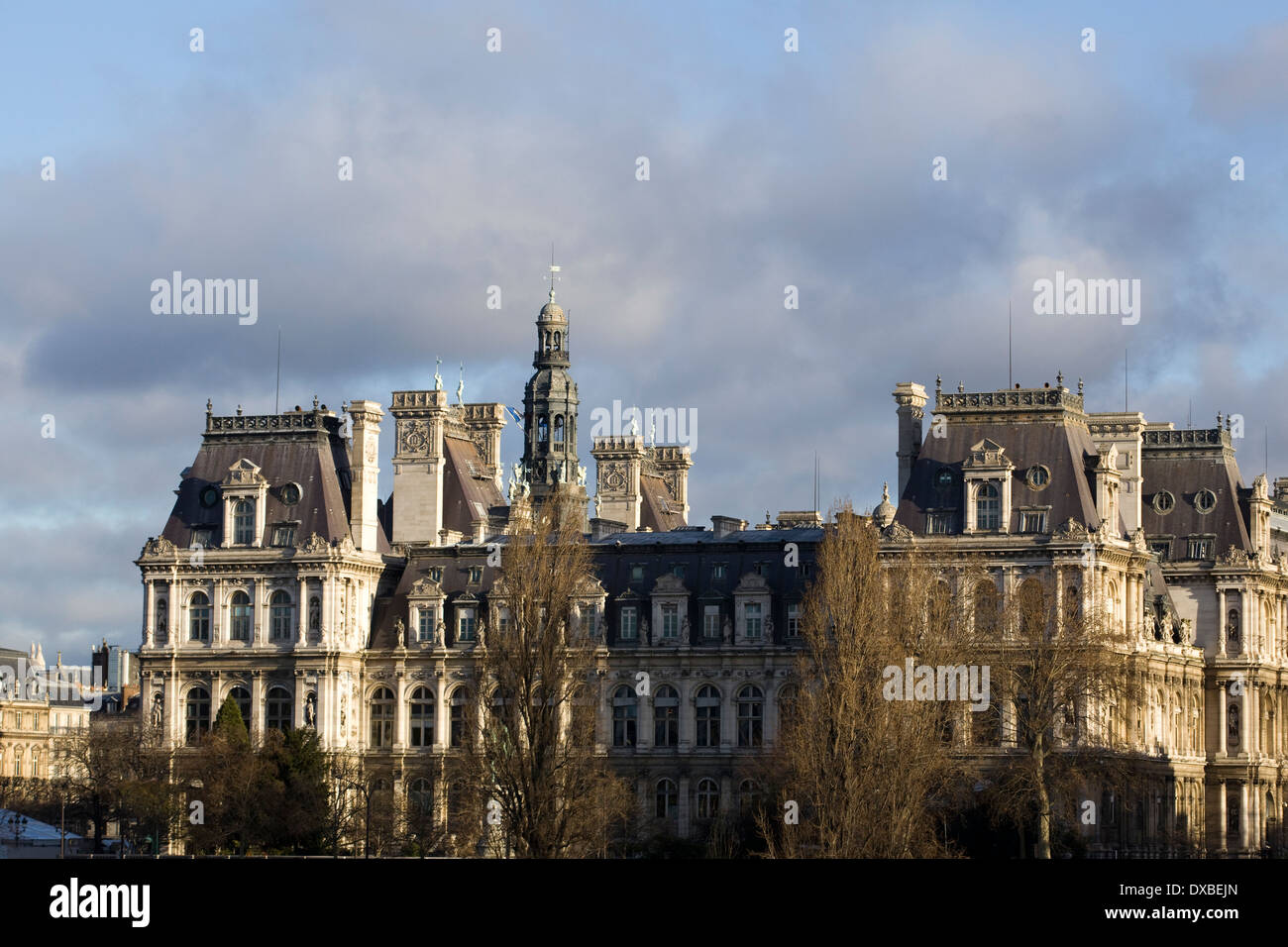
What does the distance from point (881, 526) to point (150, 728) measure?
116 ft

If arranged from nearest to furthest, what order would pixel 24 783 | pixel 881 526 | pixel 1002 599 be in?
pixel 1002 599 < pixel 881 526 < pixel 24 783

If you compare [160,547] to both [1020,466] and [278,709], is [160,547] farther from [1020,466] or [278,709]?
[1020,466]

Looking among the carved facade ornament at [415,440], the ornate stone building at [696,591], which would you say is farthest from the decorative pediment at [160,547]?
the carved facade ornament at [415,440]

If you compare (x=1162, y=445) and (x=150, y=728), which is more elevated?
(x=1162, y=445)

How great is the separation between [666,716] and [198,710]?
22283mm

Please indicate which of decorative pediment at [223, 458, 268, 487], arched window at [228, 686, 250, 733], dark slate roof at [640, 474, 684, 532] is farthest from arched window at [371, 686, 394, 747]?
dark slate roof at [640, 474, 684, 532]

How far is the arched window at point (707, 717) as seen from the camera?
128250 mm

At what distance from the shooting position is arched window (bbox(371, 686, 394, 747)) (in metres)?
133

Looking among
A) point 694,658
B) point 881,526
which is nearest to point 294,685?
point 694,658

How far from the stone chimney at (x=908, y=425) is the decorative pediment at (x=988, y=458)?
731cm

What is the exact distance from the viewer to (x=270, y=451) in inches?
5300

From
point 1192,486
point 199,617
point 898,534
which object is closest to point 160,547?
point 199,617
